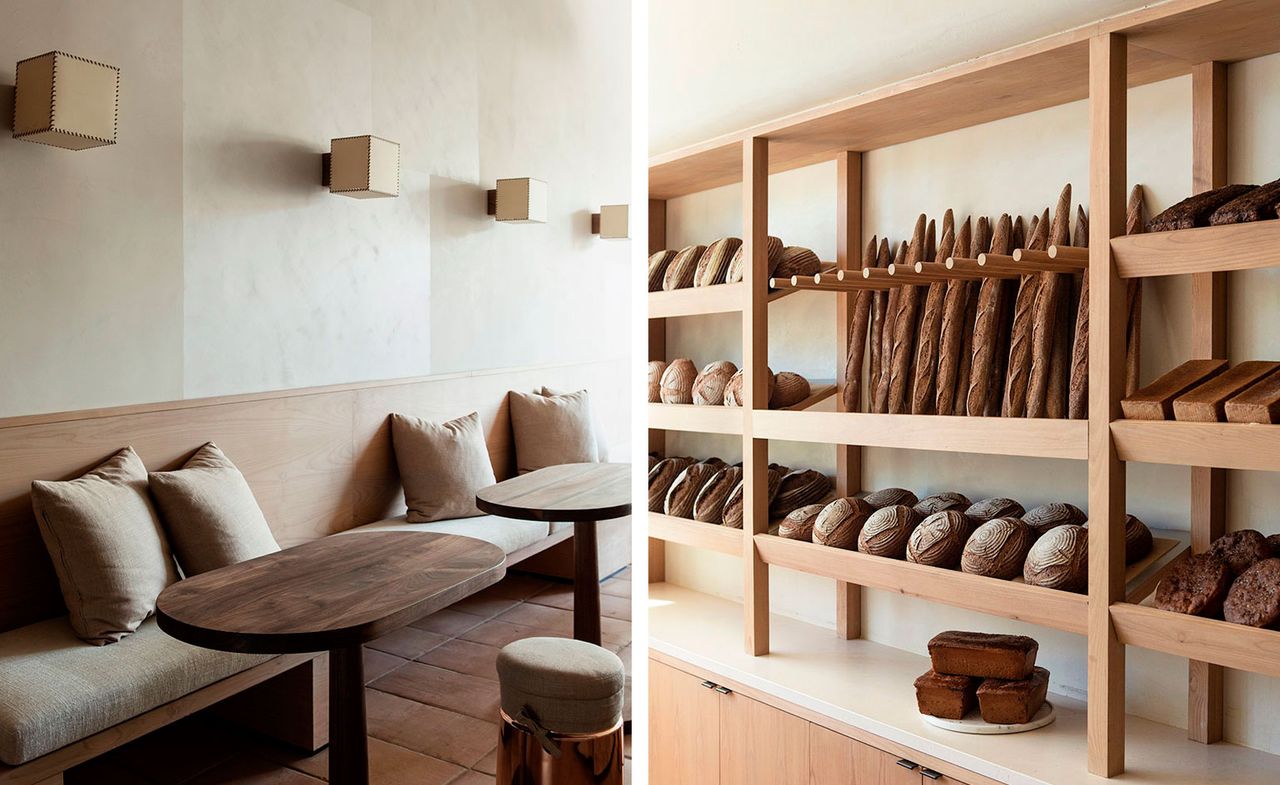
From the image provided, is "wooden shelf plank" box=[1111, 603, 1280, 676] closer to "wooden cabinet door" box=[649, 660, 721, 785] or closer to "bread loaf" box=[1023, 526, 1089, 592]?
"bread loaf" box=[1023, 526, 1089, 592]

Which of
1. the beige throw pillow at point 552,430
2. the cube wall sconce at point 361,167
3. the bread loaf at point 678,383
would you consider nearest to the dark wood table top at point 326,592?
the beige throw pillow at point 552,430

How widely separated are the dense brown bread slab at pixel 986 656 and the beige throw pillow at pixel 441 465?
40.2 inches

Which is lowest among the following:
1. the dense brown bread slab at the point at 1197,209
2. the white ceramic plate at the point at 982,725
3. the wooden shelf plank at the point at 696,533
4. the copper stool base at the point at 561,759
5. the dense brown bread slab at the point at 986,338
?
the white ceramic plate at the point at 982,725

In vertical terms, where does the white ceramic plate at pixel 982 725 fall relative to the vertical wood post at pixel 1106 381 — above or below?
below

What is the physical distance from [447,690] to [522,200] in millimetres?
513

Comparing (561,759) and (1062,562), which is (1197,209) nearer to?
(1062,562)

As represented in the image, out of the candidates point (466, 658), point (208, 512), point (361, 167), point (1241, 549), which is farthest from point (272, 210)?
point (1241, 549)

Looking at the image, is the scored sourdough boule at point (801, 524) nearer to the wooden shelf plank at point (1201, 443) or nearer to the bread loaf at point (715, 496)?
the bread loaf at point (715, 496)

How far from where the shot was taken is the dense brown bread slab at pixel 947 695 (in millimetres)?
1440

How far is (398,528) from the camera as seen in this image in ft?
2.44

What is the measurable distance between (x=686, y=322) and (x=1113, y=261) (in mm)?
1077

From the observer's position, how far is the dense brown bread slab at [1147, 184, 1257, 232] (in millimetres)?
1207

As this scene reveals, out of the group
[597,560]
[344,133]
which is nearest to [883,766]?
[597,560]

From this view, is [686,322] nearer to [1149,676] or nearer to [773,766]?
[773,766]
